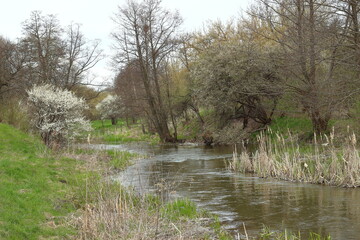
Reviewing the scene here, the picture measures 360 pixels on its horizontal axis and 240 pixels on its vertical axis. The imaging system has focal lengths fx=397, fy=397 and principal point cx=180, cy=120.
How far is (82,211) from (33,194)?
2342mm

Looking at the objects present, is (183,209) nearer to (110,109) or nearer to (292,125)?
A: (292,125)

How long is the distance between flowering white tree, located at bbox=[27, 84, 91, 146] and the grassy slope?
17.4ft

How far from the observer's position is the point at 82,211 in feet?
28.6

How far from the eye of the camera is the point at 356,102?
59.1 feet

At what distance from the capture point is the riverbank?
7316 mm

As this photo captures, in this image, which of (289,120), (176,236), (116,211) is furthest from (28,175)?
(289,120)

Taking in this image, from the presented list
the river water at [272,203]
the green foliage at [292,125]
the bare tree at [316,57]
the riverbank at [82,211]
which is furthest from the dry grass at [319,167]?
the green foliage at [292,125]

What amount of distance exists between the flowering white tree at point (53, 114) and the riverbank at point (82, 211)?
8773 mm

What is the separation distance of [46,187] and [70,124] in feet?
43.0

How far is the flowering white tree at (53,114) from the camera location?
23.1 m

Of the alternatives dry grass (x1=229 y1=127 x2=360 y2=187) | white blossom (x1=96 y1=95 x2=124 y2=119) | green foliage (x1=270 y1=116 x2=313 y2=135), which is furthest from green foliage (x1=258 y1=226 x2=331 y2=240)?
white blossom (x1=96 y1=95 x2=124 y2=119)

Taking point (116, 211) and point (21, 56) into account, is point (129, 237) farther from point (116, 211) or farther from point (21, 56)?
point (21, 56)

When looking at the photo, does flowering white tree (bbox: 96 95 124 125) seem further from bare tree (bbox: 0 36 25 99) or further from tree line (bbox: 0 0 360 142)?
bare tree (bbox: 0 36 25 99)

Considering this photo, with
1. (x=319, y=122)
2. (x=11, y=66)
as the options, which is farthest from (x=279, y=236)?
(x=11, y=66)
